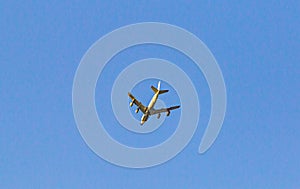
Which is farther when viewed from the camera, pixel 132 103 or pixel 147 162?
pixel 132 103

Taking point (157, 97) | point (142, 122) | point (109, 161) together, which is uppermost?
point (157, 97)

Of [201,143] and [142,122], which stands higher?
[142,122]

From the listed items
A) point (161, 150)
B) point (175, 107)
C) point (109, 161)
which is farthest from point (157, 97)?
point (109, 161)

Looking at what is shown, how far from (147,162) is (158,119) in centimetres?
143

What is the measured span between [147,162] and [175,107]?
1.94 m

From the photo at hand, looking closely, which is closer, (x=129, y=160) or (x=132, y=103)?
(x=129, y=160)

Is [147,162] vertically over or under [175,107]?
under

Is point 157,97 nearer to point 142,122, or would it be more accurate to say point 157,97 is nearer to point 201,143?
point 142,122

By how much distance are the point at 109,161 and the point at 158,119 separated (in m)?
2.03

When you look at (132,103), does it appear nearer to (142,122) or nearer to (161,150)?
(142,122)

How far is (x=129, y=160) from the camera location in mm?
10859

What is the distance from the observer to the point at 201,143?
10.6m

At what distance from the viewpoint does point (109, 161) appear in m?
10.7

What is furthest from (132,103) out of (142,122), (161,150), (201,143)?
(201,143)
